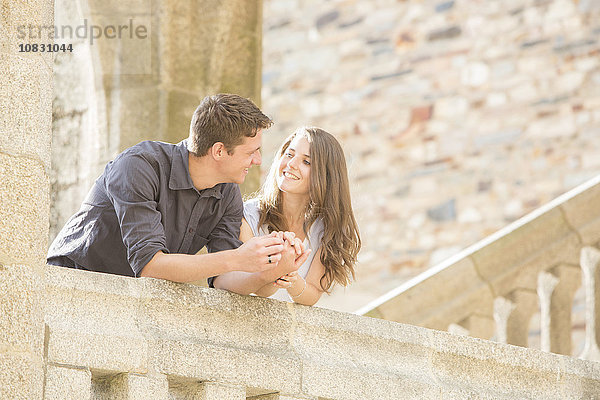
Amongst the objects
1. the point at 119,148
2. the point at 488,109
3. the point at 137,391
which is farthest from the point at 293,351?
the point at 488,109

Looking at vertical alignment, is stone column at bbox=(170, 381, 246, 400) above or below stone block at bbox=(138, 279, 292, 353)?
below

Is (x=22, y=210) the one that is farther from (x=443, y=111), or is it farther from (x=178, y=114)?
(x=443, y=111)

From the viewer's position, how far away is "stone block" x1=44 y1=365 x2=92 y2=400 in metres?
2.00

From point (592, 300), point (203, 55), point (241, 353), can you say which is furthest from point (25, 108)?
point (592, 300)

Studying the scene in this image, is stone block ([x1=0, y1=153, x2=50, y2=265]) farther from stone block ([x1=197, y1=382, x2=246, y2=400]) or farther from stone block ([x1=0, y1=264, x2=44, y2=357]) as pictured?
stone block ([x1=197, y1=382, x2=246, y2=400])

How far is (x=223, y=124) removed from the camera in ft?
9.08

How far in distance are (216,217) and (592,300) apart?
7.15 feet

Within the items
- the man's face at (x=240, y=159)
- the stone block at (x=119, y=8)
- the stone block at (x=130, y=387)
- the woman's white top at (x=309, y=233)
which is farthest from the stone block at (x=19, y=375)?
the stone block at (x=119, y=8)

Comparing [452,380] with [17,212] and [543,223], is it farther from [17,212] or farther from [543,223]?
[543,223]

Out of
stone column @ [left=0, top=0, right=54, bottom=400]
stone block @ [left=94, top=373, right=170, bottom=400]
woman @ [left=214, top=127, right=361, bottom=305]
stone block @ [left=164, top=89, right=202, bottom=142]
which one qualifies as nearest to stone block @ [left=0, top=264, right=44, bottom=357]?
stone column @ [left=0, top=0, right=54, bottom=400]

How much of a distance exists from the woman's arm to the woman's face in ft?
0.72

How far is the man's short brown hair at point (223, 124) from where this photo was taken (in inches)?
109

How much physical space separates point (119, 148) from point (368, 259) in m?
4.49

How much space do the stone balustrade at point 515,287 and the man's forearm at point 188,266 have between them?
82.9 inches
